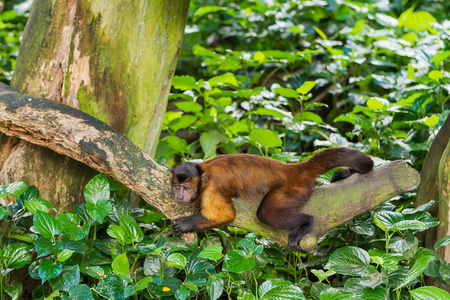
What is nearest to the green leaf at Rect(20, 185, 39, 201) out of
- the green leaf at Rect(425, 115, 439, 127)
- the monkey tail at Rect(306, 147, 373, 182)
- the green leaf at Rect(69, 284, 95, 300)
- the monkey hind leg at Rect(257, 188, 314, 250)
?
the green leaf at Rect(69, 284, 95, 300)

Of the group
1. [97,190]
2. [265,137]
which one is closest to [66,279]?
[97,190]

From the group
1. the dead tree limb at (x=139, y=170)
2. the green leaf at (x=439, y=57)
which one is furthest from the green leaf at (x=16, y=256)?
the green leaf at (x=439, y=57)

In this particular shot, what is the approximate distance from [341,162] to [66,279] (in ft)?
6.12

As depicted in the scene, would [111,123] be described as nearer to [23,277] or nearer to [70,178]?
[70,178]

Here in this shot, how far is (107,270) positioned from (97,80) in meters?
1.41

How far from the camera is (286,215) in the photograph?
9.34 ft

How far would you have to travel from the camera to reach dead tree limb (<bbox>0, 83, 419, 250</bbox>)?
2.81 meters

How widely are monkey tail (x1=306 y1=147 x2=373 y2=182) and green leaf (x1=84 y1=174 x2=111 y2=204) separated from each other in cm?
139

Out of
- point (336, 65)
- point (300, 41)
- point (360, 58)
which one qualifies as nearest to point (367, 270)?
point (360, 58)

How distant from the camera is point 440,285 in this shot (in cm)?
279


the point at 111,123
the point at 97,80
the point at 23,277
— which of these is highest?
the point at 97,80

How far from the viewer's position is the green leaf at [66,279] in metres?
2.59

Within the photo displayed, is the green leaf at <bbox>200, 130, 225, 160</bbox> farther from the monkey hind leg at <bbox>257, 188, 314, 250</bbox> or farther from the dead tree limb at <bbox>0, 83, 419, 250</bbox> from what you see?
the monkey hind leg at <bbox>257, 188, 314, 250</bbox>

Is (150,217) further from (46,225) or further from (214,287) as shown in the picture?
(214,287)
